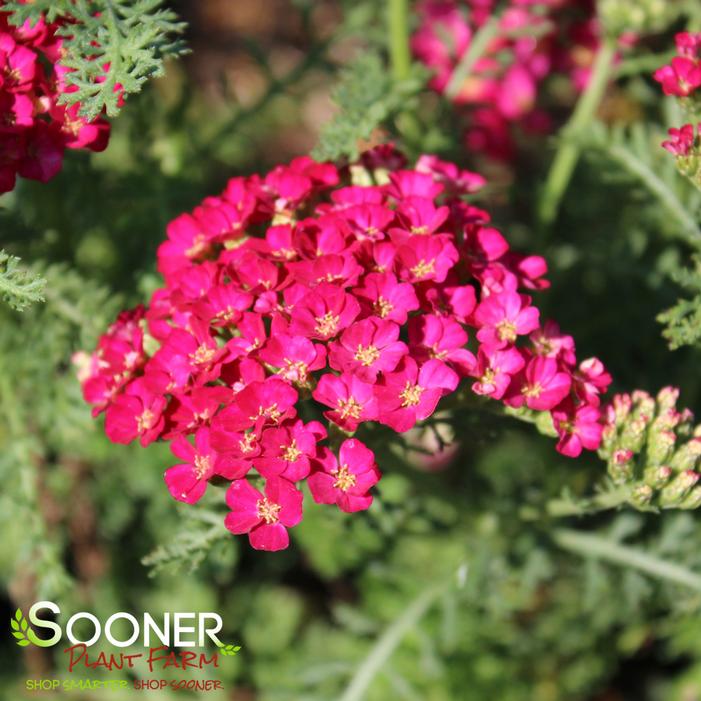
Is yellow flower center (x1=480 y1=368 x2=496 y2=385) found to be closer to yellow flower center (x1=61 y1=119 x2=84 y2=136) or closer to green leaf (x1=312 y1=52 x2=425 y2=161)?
green leaf (x1=312 y1=52 x2=425 y2=161)

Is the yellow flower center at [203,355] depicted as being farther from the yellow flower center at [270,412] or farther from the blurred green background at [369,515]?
the blurred green background at [369,515]

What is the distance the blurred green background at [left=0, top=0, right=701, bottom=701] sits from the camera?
2350 mm

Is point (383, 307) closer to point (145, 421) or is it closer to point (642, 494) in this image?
point (145, 421)

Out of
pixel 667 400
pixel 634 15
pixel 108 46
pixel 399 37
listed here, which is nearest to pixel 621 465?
pixel 667 400

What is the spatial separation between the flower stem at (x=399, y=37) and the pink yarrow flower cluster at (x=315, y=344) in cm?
87

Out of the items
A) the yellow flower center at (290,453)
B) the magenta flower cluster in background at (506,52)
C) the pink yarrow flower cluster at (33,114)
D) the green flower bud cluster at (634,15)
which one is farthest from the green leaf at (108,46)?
the magenta flower cluster in background at (506,52)

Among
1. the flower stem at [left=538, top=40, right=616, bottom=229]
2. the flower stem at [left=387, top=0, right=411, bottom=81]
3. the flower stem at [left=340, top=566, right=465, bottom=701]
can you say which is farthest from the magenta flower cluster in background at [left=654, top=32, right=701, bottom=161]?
the flower stem at [left=340, top=566, right=465, bottom=701]

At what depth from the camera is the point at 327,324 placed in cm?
154

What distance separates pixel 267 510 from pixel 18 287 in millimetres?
563

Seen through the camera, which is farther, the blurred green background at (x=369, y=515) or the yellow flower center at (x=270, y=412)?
the blurred green background at (x=369, y=515)

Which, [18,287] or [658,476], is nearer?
[18,287]

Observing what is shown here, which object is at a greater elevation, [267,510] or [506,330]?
[506,330]

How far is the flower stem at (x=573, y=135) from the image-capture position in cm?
261

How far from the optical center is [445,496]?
236cm
